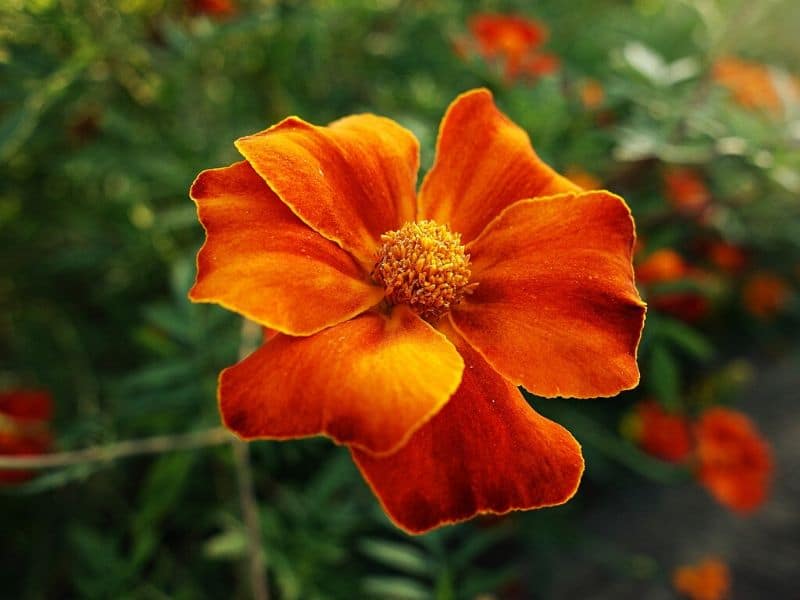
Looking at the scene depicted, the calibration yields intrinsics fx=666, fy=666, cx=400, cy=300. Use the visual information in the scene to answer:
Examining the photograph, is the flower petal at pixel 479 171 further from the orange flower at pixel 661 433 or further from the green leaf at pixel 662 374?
the orange flower at pixel 661 433

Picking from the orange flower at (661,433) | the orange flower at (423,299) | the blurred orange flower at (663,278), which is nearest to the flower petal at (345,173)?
the orange flower at (423,299)

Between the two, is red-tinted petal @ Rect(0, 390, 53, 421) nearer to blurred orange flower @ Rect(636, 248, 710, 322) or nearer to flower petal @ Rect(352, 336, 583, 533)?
flower petal @ Rect(352, 336, 583, 533)

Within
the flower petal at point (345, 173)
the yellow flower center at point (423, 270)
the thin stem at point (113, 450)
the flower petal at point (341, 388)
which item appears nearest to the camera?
the flower petal at point (341, 388)

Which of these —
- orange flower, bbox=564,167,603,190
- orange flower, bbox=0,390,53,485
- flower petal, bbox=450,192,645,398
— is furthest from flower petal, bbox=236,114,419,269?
orange flower, bbox=0,390,53,485

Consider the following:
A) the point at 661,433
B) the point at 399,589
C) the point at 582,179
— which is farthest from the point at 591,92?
the point at 399,589

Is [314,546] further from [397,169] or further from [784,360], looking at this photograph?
[784,360]

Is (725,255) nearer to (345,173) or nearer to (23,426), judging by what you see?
(345,173)

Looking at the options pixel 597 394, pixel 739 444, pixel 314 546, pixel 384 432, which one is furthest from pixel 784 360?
pixel 384 432
